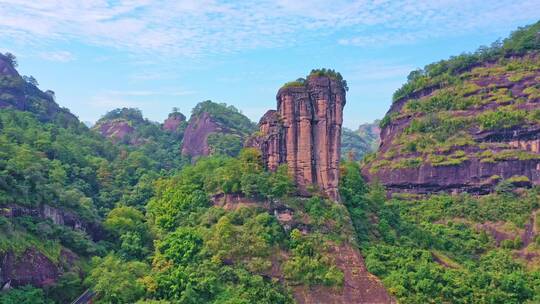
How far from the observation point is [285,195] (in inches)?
1533

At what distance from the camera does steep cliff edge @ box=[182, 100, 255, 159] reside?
77.8 meters

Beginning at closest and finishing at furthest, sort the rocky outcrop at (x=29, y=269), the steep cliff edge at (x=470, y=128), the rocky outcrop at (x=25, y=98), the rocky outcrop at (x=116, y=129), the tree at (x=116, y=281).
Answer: the rocky outcrop at (x=29, y=269)
the tree at (x=116, y=281)
the steep cliff edge at (x=470, y=128)
the rocky outcrop at (x=25, y=98)
the rocky outcrop at (x=116, y=129)

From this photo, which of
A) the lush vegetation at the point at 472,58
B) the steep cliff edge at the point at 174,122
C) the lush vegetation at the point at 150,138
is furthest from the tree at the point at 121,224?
the steep cliff edge at the point at 174,122

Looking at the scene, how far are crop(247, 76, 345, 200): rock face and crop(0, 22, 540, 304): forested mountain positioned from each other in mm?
94

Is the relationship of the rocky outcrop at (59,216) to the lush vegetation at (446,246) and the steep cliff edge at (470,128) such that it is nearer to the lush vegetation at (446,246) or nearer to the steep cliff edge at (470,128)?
the lush vegetation at (446,246)

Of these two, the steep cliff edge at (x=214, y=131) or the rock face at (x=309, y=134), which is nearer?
the rock face at (x=309, y=134)

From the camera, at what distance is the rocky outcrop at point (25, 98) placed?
219ft

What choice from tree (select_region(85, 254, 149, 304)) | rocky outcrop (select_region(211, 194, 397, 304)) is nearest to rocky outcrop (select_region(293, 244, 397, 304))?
rocky outcrop (select_region(211, 194, 397, 304))

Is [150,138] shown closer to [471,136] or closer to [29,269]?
[471,136]

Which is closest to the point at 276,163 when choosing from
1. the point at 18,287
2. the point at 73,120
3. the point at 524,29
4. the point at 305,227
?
the point at 305,227

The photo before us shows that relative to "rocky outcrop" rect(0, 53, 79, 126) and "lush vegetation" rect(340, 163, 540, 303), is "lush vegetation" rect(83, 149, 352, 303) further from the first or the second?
"rocky outcrop" rect(0, 53, 79, 126)

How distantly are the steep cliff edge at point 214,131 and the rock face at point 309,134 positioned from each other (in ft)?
117

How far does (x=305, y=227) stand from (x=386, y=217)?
9.75 m

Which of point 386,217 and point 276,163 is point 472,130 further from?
point 276,163
